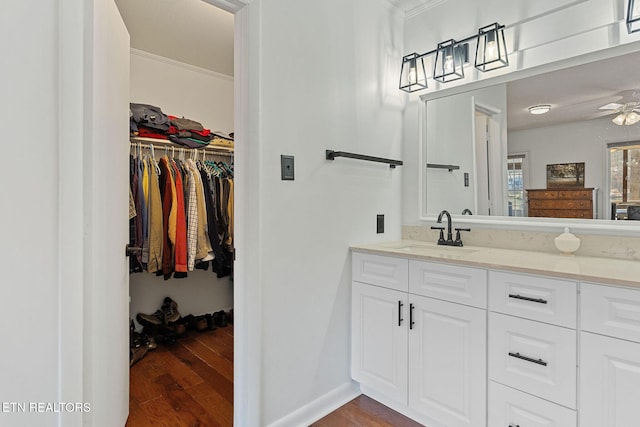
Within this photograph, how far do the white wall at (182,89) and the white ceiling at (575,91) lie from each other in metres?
2.63

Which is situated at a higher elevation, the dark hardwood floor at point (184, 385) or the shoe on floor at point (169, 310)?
the shoe on floor at point (169, 310)

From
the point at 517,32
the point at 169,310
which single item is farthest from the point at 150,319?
the point at 517,32

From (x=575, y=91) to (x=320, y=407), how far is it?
7.24 ft

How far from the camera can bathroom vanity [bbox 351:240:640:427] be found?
119 centimetres

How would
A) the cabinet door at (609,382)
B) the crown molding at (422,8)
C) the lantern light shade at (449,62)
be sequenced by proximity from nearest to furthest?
the cabinet door at (609,382), the lantern light shade at (449,62), the crown molding at (422,8)

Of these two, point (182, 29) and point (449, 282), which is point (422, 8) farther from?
point (449, 282)

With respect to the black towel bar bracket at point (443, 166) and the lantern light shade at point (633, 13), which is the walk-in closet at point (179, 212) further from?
the lantern light shade at point (633, 13)

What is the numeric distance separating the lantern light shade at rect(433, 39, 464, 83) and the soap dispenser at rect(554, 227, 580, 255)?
111 cm

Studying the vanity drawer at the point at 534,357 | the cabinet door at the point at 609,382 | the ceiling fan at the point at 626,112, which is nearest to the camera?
the cabinet door at the point at 609,382

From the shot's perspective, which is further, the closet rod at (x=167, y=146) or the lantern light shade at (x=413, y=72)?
the closet rod at (x=167, y=146)

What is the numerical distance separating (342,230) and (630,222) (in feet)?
4.66

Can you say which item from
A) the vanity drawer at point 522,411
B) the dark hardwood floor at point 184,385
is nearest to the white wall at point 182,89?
the dark hardwood floor at point 184,385

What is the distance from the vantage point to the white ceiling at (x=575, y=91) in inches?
64.2

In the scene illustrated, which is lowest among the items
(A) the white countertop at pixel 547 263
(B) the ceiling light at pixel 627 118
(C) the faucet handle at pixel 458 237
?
(A) the white countertop at pixel 547 263
